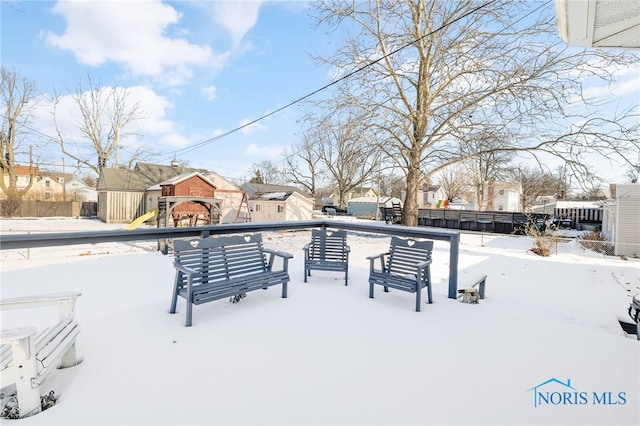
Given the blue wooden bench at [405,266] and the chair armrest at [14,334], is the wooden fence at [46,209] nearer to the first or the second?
the chair armrest at [14,334]

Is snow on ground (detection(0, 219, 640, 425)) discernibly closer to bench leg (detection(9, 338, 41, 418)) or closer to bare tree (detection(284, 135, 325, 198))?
bench leg (detection(9, 338, 41, 418))

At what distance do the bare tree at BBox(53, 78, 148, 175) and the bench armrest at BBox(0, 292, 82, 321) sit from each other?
3122cm

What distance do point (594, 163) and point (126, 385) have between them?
1283cm

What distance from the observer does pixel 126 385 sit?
→ 218cm

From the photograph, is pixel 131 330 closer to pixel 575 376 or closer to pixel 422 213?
pixel 575 376

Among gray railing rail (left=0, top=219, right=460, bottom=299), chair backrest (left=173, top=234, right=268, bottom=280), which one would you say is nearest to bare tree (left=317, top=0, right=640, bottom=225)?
gray railing rail (left=0, top=219, right=460, bottom=299)

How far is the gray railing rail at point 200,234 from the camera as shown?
3059 mm

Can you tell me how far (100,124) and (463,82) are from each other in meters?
30.6

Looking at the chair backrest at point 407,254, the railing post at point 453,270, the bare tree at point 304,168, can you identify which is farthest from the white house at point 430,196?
the chair backrest at point 407,254

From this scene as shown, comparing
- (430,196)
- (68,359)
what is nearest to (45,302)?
(68,359)

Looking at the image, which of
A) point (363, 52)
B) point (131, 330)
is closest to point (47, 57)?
point (363, 52)
